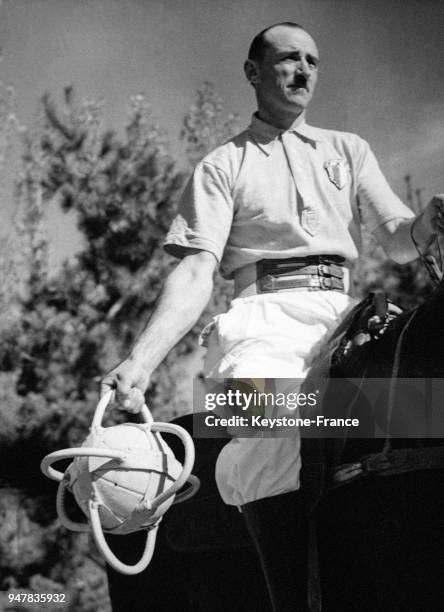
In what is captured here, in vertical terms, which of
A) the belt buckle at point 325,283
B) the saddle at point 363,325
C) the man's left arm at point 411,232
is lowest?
the saddle at point 363,325

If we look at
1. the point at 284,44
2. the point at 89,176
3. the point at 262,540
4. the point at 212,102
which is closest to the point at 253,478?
the point at 262,540

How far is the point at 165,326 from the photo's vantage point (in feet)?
5.94

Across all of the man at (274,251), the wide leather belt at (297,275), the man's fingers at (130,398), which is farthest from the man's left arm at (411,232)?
the man's fingers at (130,398)

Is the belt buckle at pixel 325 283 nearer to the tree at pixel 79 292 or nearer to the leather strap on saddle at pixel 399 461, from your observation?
the leather strap on saddle at pixel 399 461

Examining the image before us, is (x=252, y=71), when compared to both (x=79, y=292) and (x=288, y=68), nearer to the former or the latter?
(x=288, y=68)

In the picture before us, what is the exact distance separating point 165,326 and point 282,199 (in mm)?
389

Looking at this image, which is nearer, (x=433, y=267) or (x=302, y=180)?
(x=433, y=267)

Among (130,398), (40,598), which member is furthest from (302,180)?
(40,598)

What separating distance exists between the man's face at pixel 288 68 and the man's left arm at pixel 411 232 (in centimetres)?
35

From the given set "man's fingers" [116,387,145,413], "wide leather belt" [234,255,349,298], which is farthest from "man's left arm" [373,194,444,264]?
"man's fingers" [116,387,145,413]

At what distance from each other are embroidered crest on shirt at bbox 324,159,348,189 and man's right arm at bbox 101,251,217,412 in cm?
33

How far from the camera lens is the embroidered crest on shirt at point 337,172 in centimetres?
199

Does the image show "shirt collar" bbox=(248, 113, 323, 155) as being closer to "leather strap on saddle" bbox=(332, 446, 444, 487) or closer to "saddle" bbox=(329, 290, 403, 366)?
"saddle" bbox=(329, 290, 403, 366)

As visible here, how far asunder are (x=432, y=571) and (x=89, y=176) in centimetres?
690
